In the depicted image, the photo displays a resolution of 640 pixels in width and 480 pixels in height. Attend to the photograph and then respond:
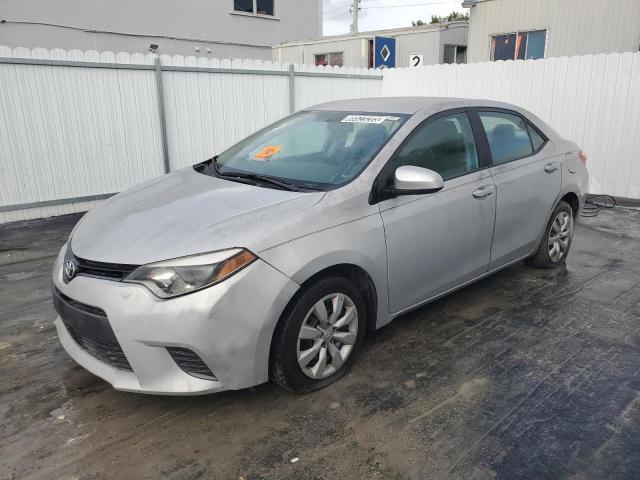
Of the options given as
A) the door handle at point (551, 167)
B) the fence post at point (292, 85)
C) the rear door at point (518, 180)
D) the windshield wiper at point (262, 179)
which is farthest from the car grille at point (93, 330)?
the fence post at point (292, 85)

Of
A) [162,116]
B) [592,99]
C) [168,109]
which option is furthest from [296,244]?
[592,99]

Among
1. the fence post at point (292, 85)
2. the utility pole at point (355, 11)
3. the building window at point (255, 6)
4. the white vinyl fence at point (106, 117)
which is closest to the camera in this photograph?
the white vinyl fence at point (106, 117)

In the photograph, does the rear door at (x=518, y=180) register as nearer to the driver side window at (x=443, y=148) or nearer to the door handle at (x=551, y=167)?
the door handle at (x=551, y=167)

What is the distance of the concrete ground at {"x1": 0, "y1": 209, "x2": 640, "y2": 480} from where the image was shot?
2.44m

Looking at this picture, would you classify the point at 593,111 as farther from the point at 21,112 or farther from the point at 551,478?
the point at 21,112

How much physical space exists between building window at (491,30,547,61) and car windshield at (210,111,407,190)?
478 inches

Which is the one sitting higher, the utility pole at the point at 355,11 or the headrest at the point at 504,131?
the utility pole at the point at 355,11

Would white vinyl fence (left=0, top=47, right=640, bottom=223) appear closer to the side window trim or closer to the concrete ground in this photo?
the concrete ground

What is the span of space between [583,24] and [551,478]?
13.5 metres

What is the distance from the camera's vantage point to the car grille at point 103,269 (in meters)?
2.56

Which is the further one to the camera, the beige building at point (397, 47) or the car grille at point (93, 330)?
the beige building at point (397, 47)

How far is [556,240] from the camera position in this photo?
193 inches

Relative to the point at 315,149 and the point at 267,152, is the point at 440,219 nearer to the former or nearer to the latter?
the point at 315,149

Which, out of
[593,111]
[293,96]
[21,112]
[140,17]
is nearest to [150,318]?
[21,112]
